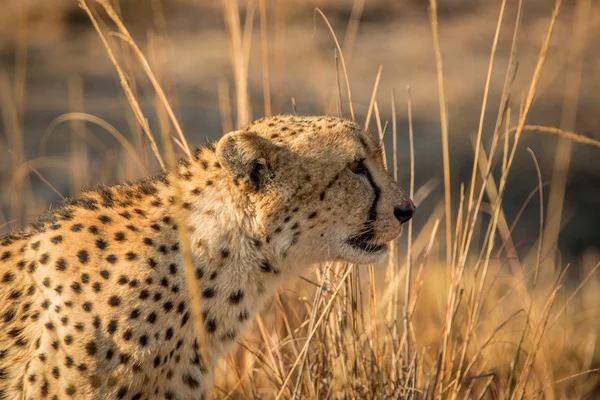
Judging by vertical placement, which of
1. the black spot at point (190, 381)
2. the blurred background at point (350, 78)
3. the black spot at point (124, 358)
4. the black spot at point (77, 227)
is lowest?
the blurred background at point (350, 78)

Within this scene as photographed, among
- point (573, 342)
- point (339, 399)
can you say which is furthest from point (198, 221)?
point (573, 342)

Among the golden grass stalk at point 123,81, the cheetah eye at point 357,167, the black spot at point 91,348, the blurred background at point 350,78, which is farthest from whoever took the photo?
the blurred background at point 350,78

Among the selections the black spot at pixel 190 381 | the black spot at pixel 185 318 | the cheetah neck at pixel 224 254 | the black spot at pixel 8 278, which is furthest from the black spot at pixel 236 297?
the black spot at pixel 8 278

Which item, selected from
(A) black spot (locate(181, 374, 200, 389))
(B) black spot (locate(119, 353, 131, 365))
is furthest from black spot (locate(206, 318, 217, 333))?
(B) black spot (locate(119, 353, 131, 365))

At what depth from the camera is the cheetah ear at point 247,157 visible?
2354mm

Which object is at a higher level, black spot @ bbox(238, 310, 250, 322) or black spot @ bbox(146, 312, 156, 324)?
black spot @ bbox(146, 312, 156, 324)

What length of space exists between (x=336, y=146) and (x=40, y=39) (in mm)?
8148

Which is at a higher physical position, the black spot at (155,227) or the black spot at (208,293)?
the black spot at (155,227)

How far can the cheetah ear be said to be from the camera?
7.72 feet

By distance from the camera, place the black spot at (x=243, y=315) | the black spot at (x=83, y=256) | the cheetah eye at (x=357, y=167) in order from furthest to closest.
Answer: the cheetah eye at (x=357, y=167) → the black spot at (x=243, y=315) → the black spot at (x=83, y=256)

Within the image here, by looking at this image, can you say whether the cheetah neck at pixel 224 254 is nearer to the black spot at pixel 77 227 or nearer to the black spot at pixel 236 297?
the black spot at pixel 236 297

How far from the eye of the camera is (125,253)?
2365mm

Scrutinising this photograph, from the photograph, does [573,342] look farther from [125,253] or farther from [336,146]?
[125,253]

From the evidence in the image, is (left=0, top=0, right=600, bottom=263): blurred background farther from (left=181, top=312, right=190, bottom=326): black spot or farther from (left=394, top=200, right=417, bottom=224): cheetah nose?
(left=181, top=312, right=190, bottom=326): black spot
